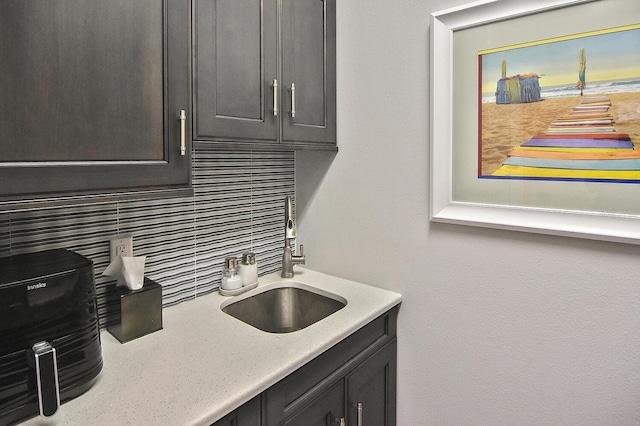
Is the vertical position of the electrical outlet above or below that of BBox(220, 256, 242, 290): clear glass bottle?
above

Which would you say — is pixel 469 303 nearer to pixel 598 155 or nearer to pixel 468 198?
pixel 468 198

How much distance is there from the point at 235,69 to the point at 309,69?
1.23ft

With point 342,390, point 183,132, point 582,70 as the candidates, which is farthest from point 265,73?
point 342,390

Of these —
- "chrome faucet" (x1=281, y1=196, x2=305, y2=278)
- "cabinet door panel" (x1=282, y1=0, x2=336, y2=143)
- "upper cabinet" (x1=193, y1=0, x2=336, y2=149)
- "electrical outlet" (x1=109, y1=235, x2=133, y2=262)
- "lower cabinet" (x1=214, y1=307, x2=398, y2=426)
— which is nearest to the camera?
"lower cabinet" (x1=214, y1=307, x2=398, y2=426)

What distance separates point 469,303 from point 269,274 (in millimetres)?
863

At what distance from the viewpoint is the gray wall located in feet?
3.88

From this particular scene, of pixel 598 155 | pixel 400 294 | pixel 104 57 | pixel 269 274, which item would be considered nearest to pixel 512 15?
pixel 598 155

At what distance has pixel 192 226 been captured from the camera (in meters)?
1.54

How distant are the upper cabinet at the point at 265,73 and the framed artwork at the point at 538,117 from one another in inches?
16.8

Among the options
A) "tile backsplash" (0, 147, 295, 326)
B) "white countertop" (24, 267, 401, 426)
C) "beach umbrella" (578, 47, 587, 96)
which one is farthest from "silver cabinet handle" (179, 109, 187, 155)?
"beach umbrella" (578, 47, 587, 96)

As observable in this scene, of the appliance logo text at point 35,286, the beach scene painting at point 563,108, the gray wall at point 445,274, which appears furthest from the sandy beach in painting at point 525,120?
the appliance logo text at point 35,286

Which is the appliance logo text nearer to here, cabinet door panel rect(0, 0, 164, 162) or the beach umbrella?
cabinet door panel rect(0, 0, 164, 162)

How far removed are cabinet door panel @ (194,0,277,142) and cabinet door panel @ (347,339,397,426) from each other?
0.86 m

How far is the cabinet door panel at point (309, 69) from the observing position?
4.64 feet
